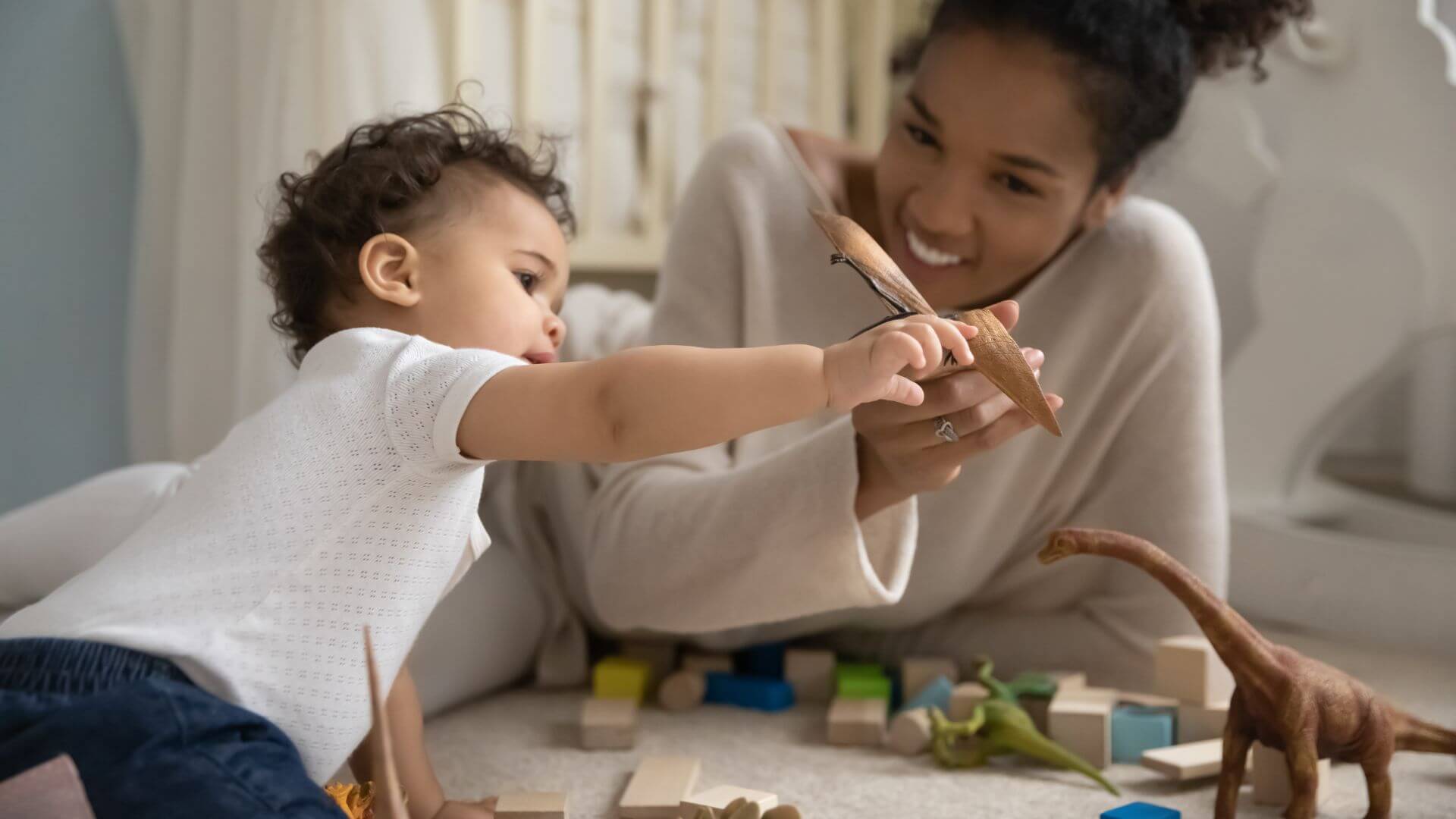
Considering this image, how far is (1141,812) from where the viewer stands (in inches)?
35.0

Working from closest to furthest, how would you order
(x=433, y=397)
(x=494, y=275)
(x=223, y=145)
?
(x=433, y=397), (x=494, y=275), (x=223, y=145)

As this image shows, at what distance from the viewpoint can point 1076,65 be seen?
114cm

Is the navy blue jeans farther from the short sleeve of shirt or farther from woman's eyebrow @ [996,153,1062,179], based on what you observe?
woman's eyebrow @ [996,153,1062,179]

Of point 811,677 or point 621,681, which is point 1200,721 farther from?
point 621,681

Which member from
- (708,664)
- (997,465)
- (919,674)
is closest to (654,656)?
(708,664)

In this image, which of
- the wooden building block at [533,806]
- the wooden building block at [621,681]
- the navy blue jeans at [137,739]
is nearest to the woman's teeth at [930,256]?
the wooden building block at [621,681]

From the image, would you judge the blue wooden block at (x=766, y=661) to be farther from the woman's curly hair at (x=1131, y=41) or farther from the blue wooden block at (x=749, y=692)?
the woman's curly hair at (x=1131, y=41)

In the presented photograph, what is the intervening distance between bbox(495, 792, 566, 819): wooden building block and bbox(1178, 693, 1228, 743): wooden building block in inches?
21.2

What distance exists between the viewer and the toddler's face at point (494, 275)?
0.82 meters

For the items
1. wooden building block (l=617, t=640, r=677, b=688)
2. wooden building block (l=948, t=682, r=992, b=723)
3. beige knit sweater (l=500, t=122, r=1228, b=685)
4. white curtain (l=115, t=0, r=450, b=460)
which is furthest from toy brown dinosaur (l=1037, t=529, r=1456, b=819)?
white curtain (l=115, t=0, r=450, b=460)

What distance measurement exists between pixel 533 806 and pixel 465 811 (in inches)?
2.1

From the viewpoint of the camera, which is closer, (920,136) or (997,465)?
(920,136)

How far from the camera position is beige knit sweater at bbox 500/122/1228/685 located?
126 cm

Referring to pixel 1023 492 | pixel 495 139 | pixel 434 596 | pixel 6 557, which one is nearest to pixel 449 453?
pixel 434 596
